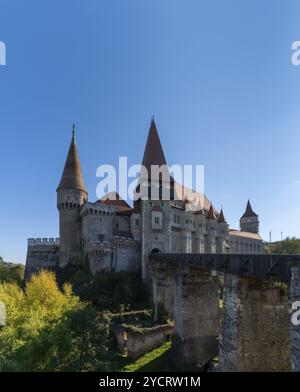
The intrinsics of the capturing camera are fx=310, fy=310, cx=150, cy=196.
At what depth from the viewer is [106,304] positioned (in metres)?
31.3

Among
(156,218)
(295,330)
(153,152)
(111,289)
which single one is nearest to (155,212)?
(156,218)

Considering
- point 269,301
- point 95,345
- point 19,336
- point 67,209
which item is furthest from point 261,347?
point 67,209

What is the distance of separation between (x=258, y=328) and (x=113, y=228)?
29613mm

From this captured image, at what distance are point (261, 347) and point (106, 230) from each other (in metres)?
29.0

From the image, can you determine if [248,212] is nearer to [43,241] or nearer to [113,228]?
[113,228]

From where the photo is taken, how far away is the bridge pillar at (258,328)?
522 inches

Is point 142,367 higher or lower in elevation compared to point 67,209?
lower

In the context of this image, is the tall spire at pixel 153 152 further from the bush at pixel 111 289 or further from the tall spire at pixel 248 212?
the tall spire at pixel 248 212

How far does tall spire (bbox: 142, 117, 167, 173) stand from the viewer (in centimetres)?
4519

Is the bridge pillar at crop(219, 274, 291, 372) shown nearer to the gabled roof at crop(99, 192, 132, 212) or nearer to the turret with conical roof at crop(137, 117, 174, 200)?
the turret with conical roof at crop(137, 117, 174, 200)

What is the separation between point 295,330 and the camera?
9.02 m

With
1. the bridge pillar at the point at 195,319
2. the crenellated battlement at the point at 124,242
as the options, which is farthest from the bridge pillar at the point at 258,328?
the crenellated battlement at the point at 124,242
